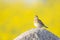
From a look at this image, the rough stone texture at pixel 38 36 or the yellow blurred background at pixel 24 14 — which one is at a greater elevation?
the yellow blurred background at pixel 24 14

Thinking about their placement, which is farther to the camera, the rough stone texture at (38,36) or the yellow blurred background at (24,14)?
the yellow blurred background at (24,14)

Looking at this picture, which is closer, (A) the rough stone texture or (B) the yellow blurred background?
(A) the rough stone texture

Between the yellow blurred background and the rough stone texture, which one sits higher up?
the yellow blurred background

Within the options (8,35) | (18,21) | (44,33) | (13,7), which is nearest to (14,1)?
(13,7)

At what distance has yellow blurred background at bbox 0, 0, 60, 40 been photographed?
27.5 ft

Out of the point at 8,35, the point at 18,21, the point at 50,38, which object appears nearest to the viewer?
the point at 50,38

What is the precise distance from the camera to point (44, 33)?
3.83 m

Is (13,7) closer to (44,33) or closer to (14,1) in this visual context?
(14,1)

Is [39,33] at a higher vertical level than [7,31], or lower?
lower

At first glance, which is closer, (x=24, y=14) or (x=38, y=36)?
(x=38, y=36)

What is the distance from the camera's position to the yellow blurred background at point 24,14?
838cm

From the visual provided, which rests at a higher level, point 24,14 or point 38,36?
point 24,14

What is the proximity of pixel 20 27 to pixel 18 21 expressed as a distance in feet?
1.43

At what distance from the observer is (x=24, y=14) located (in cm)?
916
